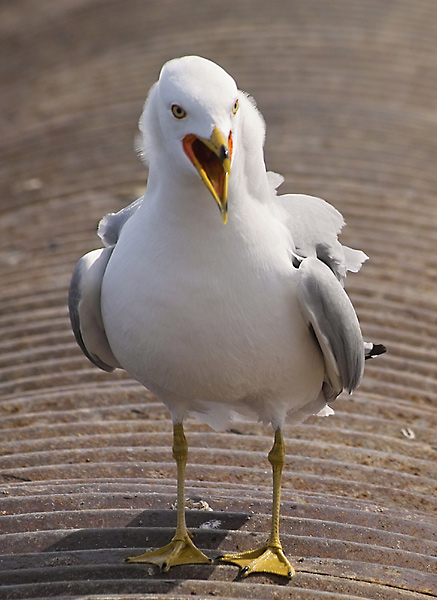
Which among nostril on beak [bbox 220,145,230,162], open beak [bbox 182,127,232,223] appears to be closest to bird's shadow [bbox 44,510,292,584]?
open beak [bbox 182,127,232,223]

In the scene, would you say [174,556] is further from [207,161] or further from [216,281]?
[207,161]

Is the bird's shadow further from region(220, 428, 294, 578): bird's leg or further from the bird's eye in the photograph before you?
the bird's eye

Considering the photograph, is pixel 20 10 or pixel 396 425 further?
pixel 20 10

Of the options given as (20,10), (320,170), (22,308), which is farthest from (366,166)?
(20,10)

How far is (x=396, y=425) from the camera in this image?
18.0ft

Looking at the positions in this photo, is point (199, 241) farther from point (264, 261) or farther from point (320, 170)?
point (320, 170)

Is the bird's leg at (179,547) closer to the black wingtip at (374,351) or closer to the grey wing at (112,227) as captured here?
the grey wing at (112,227)

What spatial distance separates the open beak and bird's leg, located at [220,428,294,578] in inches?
47.1

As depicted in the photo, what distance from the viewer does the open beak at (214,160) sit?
125 inches

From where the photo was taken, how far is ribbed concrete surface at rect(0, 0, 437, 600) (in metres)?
4.04

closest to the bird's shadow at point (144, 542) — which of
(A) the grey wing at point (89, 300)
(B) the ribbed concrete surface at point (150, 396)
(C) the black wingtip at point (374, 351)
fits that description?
(B) the ribbed concrete surface at point (150, 396)

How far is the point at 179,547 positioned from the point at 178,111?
1.77 metres

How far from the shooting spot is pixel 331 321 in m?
3.72

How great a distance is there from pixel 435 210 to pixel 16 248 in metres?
3.42
